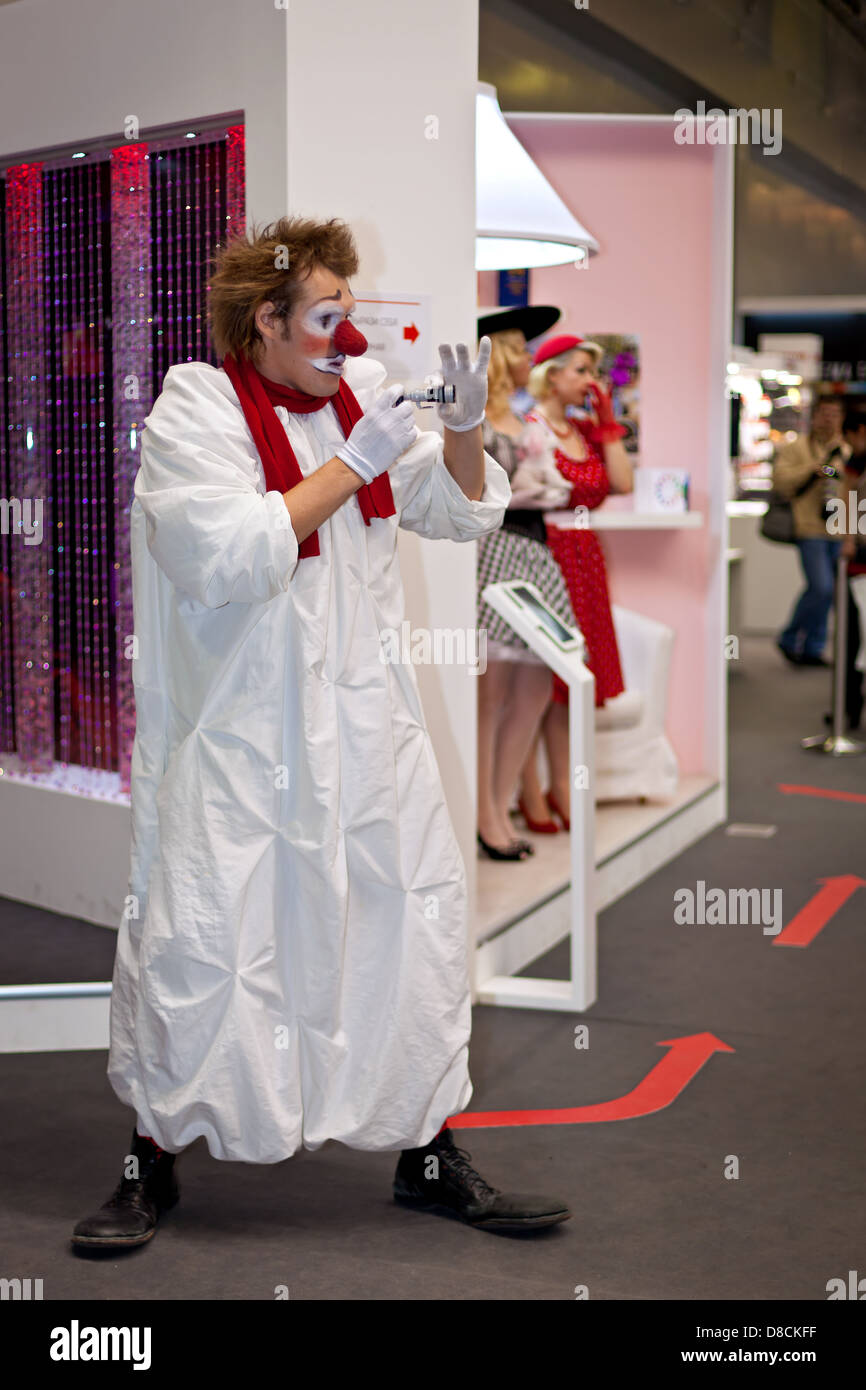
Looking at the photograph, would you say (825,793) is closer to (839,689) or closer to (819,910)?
(839,689)

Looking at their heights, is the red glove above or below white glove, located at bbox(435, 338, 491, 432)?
above

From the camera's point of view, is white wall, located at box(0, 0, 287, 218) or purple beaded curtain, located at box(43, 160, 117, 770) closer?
white wall, located at box(0, 0, 287, 218)

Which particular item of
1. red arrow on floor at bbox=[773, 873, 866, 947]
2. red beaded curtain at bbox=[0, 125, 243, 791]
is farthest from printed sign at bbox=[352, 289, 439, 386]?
red arrow on floor at bbox=[773, 873, 866, 947]

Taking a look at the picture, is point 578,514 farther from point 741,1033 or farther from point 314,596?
point 314,596

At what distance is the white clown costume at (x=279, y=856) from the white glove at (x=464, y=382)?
204mm

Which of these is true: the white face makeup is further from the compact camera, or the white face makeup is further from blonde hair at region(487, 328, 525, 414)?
blonde hair at region(487, 328, 525, 414)

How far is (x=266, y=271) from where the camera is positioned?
239cm

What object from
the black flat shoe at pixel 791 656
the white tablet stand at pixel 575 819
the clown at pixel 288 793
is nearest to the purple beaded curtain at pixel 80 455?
the white tablet stand at pixel 575 819

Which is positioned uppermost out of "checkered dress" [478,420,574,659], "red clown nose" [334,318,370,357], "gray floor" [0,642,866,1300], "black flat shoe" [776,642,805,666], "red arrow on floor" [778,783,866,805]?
"red clown nose" [334,318,370,357]

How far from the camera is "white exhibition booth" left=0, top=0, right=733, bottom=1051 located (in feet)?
10.5

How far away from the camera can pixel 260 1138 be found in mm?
2385

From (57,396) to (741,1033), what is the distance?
234cm

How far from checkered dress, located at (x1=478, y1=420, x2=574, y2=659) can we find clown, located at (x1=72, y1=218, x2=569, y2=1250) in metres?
2.09

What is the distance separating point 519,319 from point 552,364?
19.0 inches
